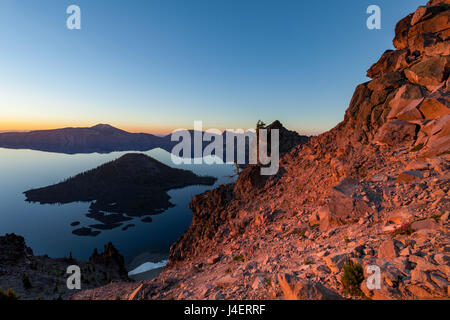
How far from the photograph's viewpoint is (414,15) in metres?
17.0

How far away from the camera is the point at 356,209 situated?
31.1ft

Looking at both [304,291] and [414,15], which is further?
[414,15]

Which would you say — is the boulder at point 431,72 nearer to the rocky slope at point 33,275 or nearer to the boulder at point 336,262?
the boulder at point 336,262

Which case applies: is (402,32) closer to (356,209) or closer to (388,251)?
(356,209)

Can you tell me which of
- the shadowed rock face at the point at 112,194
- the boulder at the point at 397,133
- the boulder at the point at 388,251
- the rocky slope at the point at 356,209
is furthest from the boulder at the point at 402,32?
the shadowed rock face at the point at 112,194

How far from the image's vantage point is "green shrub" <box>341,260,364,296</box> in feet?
15.5

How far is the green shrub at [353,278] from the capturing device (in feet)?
15.5

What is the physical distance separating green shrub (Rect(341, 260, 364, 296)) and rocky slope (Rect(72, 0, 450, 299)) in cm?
3

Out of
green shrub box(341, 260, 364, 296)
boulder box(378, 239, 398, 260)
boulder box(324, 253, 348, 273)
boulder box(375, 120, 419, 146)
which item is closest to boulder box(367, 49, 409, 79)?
boulder box(375, 120, 419, 146)

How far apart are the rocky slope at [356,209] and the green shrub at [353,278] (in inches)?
1.0

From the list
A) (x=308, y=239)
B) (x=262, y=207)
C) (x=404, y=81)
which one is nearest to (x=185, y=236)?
(x=262, y=207)

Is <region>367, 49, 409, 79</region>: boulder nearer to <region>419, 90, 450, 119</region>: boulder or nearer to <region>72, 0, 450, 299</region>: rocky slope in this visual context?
<region>72, 0, 450, 299</region>: rocky slope
